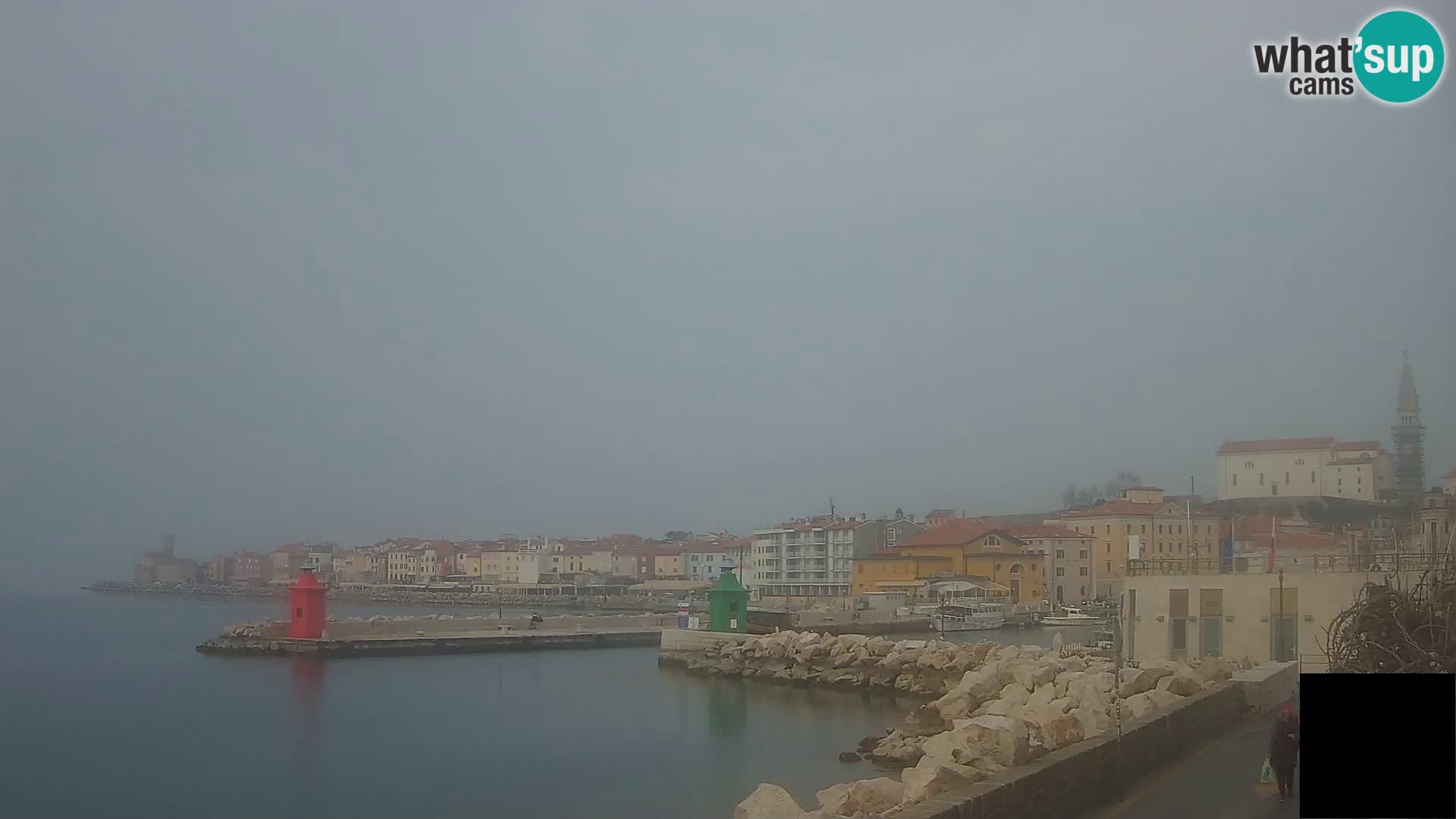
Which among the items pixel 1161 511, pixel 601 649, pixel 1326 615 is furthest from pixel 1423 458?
pixel 601 649

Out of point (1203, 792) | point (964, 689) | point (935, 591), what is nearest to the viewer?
point (1203, 792)

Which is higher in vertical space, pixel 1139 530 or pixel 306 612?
pixel 1139 530

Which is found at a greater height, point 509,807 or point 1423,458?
point 1423,458

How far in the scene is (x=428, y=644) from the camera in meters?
21.0

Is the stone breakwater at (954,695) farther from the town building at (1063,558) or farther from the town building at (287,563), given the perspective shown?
the town building at (287,563)

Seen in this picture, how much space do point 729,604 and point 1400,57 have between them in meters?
13.5

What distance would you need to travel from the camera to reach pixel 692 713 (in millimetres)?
13531

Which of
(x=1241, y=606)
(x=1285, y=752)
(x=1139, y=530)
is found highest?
(x=1139, y=530)

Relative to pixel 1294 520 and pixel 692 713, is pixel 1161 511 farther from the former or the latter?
pixel 692 713

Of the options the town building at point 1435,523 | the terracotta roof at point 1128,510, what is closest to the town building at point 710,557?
the terracotta roof at point 1128,510

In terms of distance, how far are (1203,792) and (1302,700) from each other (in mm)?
780

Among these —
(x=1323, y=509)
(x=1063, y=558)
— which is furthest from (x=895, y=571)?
(x=1323, y=509)

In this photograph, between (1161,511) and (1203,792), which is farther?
(1161,511)

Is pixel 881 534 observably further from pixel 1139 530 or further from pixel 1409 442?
pixel 1409 442
